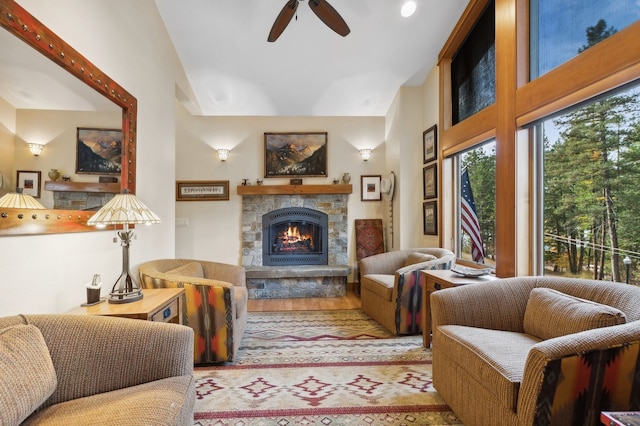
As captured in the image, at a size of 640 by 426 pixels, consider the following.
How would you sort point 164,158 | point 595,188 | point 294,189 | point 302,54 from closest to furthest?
point 595,188, point 164,158, point 302,54, point 294,189

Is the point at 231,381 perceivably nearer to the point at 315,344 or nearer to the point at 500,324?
the point at 315,344

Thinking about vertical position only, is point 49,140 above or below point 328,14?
below

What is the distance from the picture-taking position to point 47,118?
1.76m

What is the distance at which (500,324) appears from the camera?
79.6 inches

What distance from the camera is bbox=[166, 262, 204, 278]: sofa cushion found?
288cm

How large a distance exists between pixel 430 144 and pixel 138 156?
11.3 ft

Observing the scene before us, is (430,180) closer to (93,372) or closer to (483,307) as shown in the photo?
(483,307)

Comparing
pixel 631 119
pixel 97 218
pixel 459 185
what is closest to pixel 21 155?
pixel 97 218

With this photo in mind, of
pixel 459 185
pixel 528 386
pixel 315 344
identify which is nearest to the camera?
pixel 528 386

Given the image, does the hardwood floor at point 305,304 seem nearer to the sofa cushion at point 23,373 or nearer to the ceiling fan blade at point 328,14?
the sofa cushion at point 23,373

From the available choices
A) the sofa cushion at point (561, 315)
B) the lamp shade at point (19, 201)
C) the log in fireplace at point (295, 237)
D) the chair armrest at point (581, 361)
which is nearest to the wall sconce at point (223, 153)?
the log in fireplace at point (295, 237)

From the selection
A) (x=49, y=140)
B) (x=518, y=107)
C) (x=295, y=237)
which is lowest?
(x=295, y=237)

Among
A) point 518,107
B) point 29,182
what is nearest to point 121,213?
point 29,182

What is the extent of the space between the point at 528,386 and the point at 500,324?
0.81 metres
